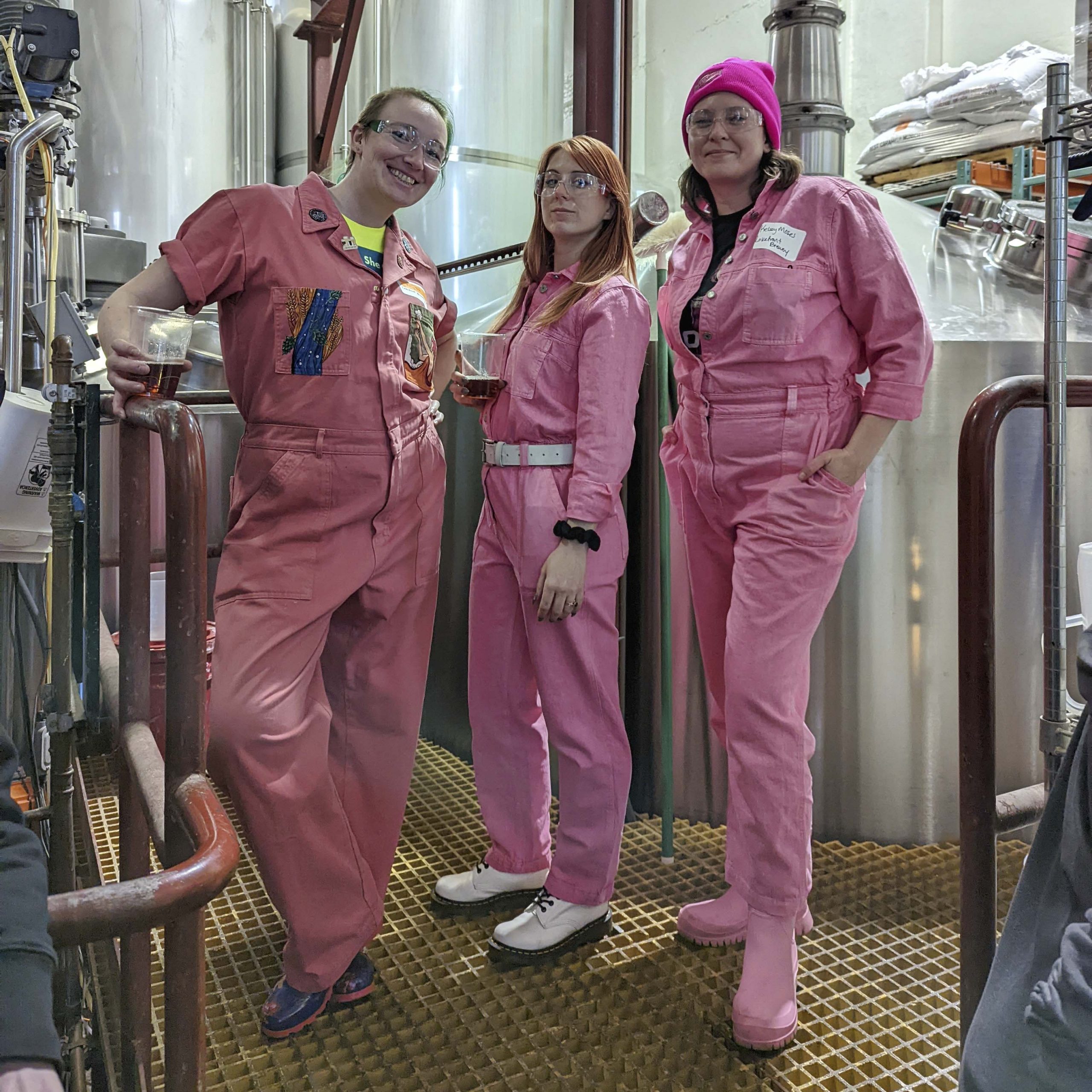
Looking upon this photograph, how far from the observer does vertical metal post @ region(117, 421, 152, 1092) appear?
1.20 meters

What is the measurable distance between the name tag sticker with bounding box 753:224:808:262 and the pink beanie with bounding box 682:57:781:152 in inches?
7.9

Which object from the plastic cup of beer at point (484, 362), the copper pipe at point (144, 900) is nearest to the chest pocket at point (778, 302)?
the plastic cup of beer at point (484, 362)

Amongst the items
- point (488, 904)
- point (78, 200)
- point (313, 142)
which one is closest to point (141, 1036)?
point (488, 904)

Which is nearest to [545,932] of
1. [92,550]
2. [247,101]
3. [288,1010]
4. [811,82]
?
A: [288,1010]

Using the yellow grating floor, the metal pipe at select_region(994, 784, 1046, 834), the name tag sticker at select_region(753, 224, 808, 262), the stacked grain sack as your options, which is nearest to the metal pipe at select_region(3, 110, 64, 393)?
the yellow grating floor

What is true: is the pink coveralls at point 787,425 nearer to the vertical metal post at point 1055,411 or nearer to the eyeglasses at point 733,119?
the eyeglasses at point 733,119

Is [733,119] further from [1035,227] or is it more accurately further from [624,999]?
[624,999]

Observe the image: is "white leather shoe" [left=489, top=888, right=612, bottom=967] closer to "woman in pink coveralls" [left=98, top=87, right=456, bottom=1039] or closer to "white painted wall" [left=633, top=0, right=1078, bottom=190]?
"woman in pink coveralls" [left=98, top=87, right=456, bottom=1039]

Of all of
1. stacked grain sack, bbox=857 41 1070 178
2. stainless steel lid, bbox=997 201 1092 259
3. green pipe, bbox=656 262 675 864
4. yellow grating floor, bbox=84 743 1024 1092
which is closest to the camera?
yellow grating floor, bbox=84 743 1024 1092

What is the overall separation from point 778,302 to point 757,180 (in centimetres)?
26

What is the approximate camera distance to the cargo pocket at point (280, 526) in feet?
5.54

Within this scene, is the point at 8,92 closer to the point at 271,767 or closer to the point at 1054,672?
the point at 271,767

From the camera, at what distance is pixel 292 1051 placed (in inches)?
65.2

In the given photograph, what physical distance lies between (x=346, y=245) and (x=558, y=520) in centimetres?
59
